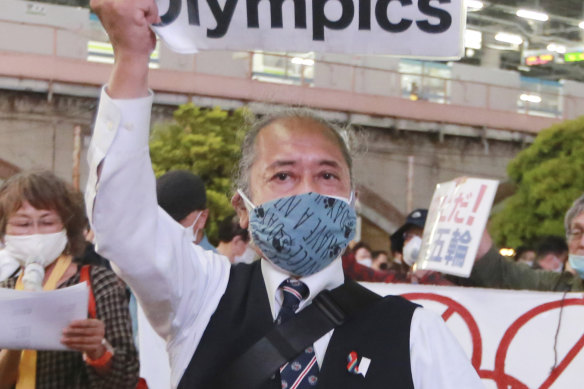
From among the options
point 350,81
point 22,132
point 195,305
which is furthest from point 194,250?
point 350,81

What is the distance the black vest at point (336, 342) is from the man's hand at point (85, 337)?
0.89m

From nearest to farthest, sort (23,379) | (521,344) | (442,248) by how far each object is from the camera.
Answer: (23,379) → (521,344) → (442,248)

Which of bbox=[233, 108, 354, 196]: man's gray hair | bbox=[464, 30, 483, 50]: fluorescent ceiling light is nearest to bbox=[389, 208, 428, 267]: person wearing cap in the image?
bbox=[233, 108, 354, 196]: man's gray hair

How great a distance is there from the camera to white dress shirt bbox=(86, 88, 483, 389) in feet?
5.96

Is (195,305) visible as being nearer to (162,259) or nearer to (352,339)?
(162,259)

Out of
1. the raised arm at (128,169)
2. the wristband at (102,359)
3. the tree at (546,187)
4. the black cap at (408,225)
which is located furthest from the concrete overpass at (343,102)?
the raised arm at (128,169)

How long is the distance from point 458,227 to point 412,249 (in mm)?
1635

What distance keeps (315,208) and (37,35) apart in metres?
16.7

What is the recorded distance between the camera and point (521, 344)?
12.5 feet

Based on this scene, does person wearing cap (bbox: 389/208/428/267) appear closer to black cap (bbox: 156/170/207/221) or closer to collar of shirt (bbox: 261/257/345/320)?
black cap (bbox: 156/170/207/221)

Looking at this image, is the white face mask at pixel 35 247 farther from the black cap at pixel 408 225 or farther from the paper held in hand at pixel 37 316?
the black cap at pixel 408 225

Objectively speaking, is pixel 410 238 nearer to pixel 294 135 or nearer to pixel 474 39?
pixel 294 135

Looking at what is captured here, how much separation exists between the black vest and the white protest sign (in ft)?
1.80

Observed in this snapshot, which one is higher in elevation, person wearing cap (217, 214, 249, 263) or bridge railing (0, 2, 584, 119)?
bridge railing (0, 2, 584, 119)
